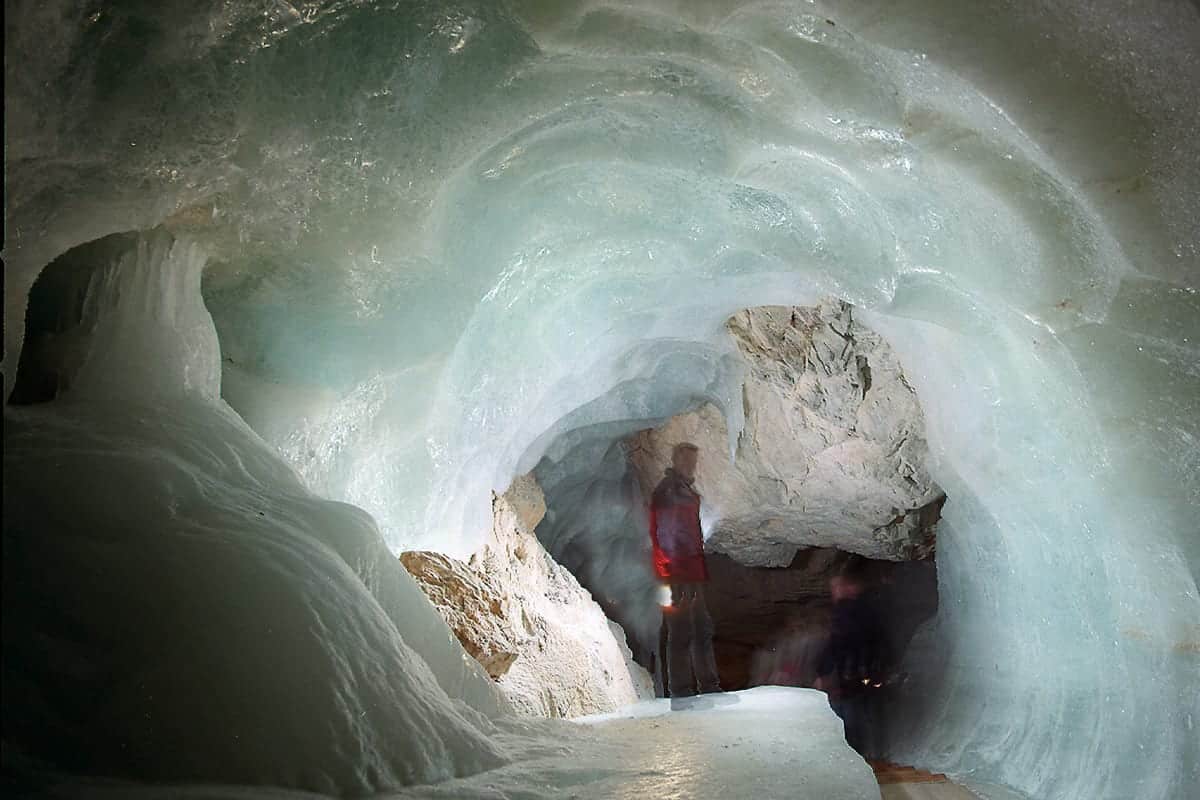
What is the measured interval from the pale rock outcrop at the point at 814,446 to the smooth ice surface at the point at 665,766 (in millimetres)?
3120

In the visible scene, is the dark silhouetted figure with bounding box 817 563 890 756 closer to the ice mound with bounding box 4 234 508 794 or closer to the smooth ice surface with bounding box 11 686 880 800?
the smooth ice surface with bounding box 11 686 880 800

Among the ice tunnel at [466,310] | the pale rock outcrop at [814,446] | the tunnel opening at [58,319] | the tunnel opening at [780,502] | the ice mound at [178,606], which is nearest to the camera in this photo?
the ice mound at [178,606]

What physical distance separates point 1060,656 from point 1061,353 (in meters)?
2.57

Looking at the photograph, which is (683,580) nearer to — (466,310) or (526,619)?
(526,619)

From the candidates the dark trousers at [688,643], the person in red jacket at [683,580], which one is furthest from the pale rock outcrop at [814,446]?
the dark trousers at [688,643]

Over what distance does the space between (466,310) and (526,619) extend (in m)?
2.36

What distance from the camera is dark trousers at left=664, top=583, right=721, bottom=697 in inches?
281

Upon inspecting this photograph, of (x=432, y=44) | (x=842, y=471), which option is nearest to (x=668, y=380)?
(x=842, y=471)

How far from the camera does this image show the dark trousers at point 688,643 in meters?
7.13

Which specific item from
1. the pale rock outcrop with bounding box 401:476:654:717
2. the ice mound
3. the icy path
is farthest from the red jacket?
the ice mound

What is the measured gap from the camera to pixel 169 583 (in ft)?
6.15

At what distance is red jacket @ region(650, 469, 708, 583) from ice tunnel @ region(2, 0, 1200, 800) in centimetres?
211

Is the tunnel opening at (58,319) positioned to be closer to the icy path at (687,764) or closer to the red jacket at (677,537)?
the icy path at (687,764)

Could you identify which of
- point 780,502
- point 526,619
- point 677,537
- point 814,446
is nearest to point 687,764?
point 526,619
